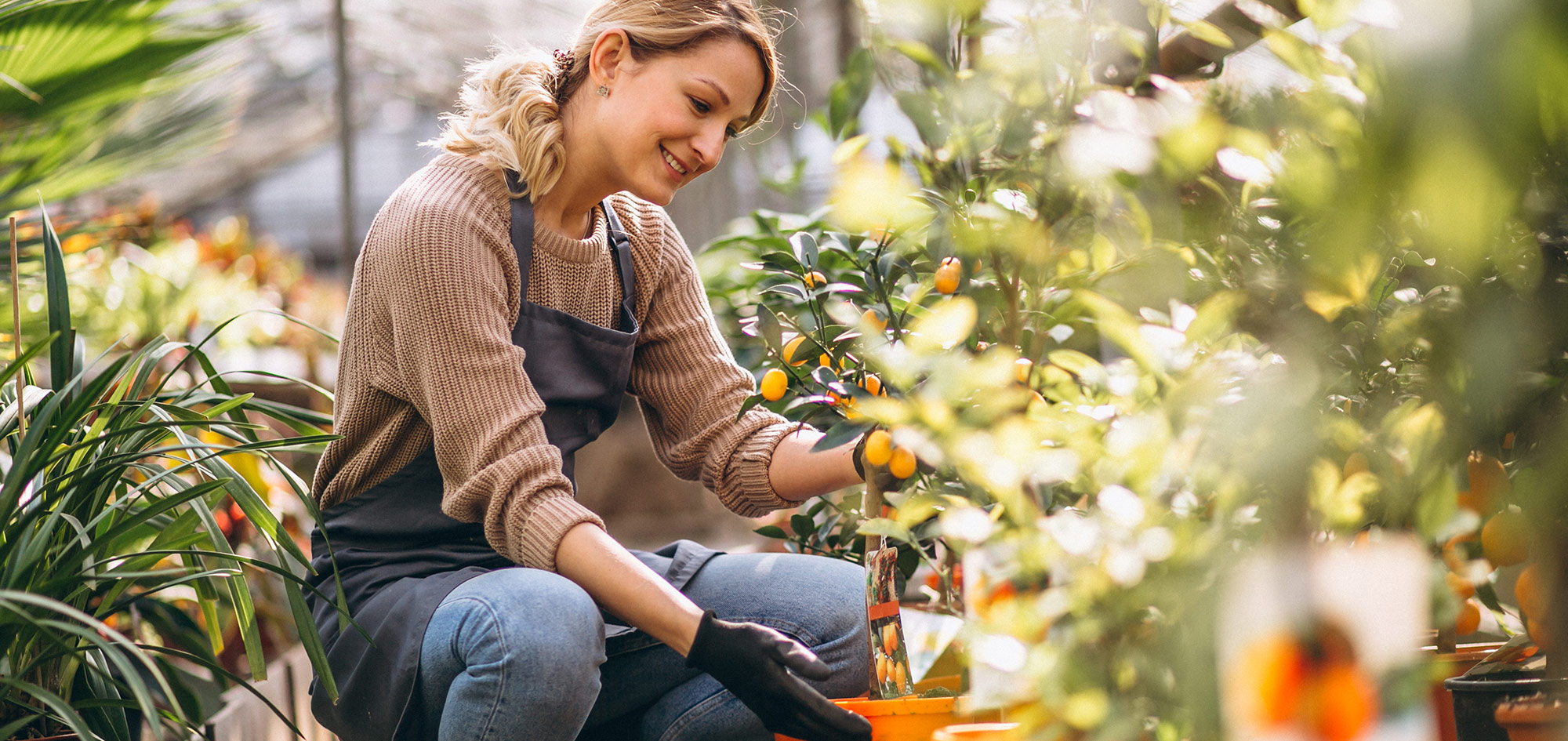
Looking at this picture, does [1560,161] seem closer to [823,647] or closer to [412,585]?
[823,647]

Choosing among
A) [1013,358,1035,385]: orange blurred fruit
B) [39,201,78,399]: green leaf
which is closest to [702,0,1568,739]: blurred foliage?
[1013,358,1035,385]: orange blurred fruit

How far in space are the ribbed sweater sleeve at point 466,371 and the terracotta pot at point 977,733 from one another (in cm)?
45

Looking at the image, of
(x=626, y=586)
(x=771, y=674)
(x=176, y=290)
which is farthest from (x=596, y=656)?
(x=176, y=290)

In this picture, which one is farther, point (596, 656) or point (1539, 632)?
point (596, 656)

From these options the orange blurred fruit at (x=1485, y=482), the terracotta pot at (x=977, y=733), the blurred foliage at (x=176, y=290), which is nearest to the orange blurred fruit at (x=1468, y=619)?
the orange blurred fruit at (x=1485, y=482)

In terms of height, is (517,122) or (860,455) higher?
(517,122)

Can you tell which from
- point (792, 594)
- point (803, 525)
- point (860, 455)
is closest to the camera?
point (860, 455)

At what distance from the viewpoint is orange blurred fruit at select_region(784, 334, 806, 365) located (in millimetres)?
1139

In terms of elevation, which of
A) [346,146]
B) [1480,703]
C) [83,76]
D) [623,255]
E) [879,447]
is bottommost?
[1480,703]

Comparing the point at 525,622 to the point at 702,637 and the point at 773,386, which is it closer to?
the point at 702,637

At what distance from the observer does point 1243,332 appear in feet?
2.08

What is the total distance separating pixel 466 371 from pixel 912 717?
1.75 ft

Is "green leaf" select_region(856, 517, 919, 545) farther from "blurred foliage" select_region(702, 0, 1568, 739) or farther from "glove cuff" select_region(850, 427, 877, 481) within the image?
"glove cuff" select_region(850, 427, 877, 481)

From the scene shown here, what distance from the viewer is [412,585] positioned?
1154 mm
